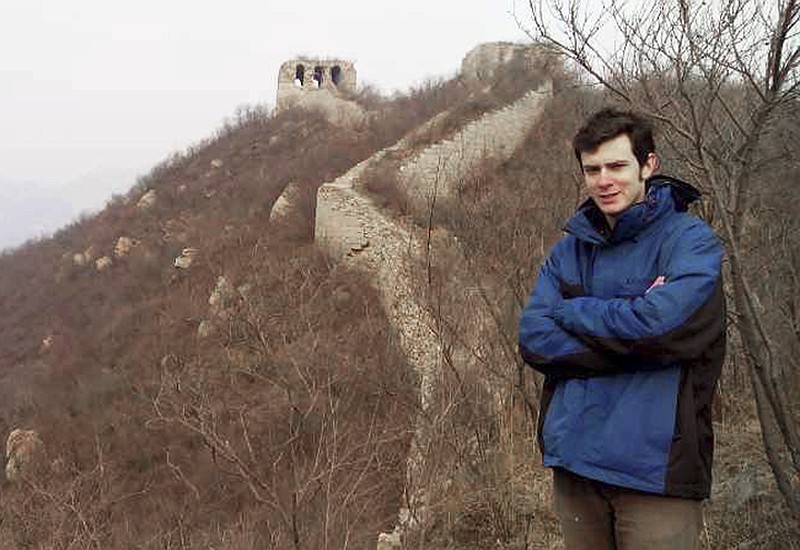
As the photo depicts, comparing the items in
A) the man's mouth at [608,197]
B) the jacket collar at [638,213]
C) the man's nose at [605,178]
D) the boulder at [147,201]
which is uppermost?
the man's nose at [605,178]

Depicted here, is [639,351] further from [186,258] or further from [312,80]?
[312,80]

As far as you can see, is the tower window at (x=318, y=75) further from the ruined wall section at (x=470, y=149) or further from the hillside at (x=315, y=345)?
the ruined wall section at (x=470, y=149)

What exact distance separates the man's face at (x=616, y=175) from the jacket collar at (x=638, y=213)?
3 cm

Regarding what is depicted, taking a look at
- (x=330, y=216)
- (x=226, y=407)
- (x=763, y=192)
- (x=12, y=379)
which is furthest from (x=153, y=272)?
(x=763, y=192)

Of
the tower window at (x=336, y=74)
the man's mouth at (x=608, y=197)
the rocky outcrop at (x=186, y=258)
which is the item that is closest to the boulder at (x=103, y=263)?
the rocky outcrop at (x=186, y=258)

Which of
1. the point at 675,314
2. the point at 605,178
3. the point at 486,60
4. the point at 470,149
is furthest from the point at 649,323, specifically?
the point at 486,60

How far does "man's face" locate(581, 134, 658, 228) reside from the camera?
181cm

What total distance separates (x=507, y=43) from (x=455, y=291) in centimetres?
1481

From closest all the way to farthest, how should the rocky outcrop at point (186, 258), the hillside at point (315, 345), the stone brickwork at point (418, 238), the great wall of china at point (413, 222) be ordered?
1. the hillside at point (315, 345)
2. the stone brickwork at point (418, 238)
3. the great wall of china at point (413, 222)
4. the rocky outcrop at point (186, 258)

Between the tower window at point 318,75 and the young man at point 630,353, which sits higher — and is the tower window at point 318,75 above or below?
above

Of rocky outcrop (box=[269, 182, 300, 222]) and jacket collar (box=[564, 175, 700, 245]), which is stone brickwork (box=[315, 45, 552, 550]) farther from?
jacket collar (box=[564, 175, 700, 245])

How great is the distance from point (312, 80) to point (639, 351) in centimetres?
2469

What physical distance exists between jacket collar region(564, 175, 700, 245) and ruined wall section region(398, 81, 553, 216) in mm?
10286

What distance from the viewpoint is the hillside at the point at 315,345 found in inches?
150
